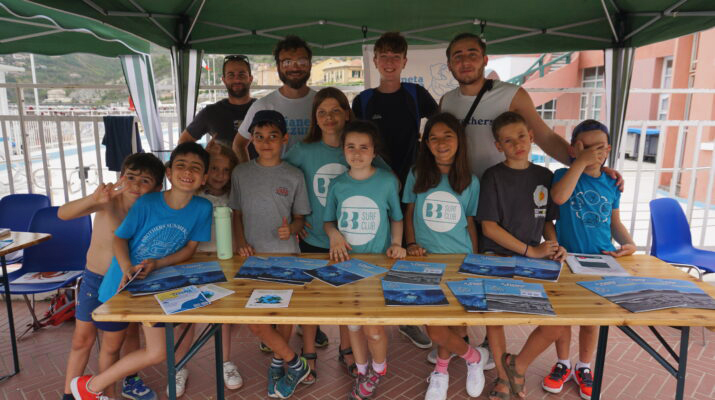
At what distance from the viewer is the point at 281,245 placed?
2486 mm

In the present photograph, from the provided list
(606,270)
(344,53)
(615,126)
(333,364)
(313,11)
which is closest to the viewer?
(606,270)

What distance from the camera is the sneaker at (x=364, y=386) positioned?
257 cm

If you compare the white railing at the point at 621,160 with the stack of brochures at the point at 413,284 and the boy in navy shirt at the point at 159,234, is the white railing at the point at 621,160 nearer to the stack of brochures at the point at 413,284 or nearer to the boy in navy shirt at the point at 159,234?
the boy in navy shirt at the point at 159,234

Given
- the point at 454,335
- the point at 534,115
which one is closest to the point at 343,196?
the point at 454,335

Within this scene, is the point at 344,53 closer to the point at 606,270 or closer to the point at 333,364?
the point at 333,364

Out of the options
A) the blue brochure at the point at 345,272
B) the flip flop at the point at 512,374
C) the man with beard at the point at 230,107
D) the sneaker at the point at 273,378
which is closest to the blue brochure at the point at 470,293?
the blue brochure at the point at 345,272

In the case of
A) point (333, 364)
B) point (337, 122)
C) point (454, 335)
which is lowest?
point (333, 364)

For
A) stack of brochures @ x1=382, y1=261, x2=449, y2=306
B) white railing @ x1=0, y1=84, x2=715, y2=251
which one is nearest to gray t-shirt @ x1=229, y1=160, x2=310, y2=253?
stack of brochures @ x1=382, y1=261, x2=449, y2=306

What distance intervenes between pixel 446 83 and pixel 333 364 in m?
3.35

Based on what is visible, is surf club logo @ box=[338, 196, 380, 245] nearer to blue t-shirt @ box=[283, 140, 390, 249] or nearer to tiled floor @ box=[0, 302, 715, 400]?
blue t-shirt @ box=[283, 140, 390, 249]

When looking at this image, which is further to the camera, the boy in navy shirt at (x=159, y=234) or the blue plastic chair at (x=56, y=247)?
the blue plastic chair at (x=56, y=247)

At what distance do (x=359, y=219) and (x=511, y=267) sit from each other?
81cm

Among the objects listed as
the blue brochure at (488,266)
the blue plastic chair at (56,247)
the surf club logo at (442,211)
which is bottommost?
the blue plastic chair at (56,247)

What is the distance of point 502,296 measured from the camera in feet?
5.68
